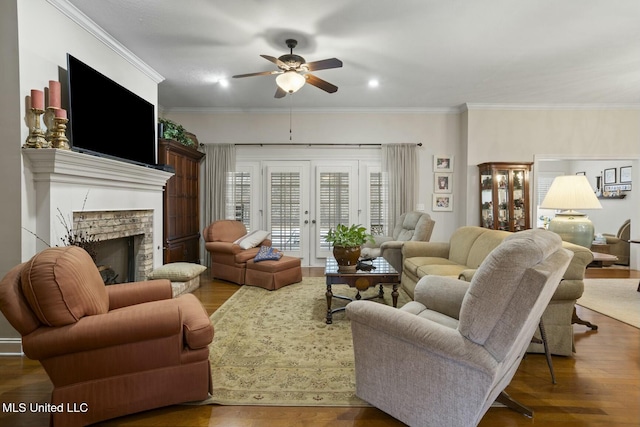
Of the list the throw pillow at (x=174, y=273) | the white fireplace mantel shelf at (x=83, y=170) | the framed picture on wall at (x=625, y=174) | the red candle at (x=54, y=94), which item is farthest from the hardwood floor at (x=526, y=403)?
the framed picture on wall at (x=625, y=174)

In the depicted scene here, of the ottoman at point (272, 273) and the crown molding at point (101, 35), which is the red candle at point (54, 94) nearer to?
the crown molding at point (101, 35)

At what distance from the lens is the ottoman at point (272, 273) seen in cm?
431

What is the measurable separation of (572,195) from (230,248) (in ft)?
13.9

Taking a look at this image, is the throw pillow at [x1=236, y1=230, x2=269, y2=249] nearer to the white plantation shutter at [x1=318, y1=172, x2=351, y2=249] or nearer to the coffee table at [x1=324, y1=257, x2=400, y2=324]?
the white plantation shutter at [x1=318, y1=172, x2=351, y2=249]

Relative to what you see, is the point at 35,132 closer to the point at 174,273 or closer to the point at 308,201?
the point at 174,273

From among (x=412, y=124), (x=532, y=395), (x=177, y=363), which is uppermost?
(x=412, y=124)

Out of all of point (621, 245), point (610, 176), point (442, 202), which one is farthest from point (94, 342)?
point (610, 176)

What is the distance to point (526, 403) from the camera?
6.24 ft

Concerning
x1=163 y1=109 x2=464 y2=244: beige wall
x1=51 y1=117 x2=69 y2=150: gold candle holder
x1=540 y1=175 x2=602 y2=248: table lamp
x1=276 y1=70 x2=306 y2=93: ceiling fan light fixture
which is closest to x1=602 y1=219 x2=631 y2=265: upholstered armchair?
x1=163 y1=109 x2=464 y2=244: beige wall

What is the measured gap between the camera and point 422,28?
126 inches

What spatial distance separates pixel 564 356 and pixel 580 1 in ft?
9.76

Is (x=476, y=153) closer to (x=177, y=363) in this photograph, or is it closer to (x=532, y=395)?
(x=532, y=395)

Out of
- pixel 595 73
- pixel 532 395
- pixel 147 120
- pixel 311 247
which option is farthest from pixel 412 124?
pixel 532 395

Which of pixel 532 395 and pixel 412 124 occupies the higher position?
pixel 412 124
